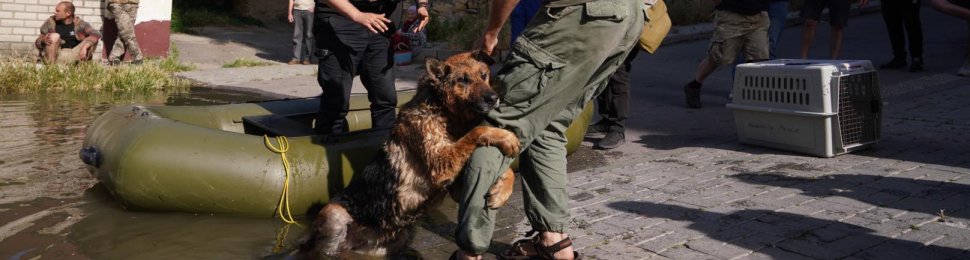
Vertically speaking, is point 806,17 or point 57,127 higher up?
point 806,17

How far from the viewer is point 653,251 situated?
446 cm

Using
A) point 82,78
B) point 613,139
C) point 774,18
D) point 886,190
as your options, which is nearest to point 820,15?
point 774,18

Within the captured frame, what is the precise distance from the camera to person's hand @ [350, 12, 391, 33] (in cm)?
525

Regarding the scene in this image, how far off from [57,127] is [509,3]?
585 centimetres

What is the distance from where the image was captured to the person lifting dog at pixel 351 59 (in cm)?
555

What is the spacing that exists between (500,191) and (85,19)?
12313 mm

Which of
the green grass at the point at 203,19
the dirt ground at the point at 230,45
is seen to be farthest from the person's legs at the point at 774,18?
the green grass at the point at 203,19

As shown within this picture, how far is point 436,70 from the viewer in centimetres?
435

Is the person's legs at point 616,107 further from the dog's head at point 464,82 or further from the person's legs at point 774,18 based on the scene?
the dog's head at point 464,82

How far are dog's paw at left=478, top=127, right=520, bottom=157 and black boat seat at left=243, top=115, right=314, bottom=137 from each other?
211 cm

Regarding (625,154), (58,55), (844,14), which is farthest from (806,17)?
(58,55)

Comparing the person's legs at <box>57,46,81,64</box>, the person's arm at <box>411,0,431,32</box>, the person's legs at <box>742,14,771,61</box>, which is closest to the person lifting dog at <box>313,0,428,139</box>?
the person's arm at <box>411,0,431,32</box>

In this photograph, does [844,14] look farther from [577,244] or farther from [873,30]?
[577,244]

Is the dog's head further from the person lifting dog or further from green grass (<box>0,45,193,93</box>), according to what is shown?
green grass (<box>0,45,193,93</box>)
